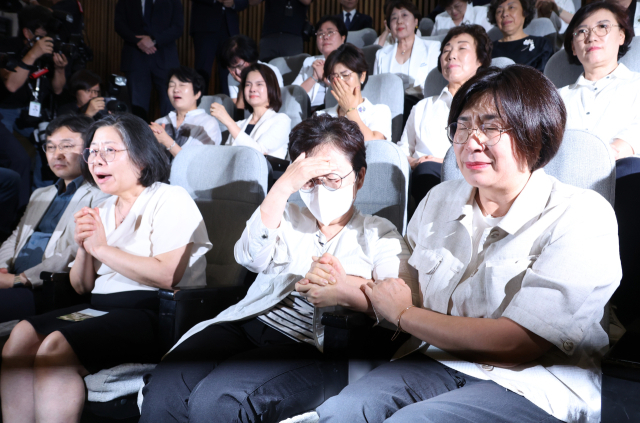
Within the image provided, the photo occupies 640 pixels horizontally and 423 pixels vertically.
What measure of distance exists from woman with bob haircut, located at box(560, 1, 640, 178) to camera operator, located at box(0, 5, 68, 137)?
3752 mm

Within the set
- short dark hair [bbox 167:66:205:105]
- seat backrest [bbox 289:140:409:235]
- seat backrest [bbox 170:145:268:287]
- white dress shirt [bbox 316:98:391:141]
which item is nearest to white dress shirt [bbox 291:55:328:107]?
short dark hair [bbox 167:66:205:105]

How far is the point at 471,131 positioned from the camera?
124cm

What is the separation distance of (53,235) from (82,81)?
2512 millimetres

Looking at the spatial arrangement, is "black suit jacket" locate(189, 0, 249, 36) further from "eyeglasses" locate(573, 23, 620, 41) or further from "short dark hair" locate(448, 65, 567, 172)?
"short dark hair" locate(448, 65, 567, 172)

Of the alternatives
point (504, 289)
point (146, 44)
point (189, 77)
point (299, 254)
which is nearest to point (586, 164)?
point (504, 289)

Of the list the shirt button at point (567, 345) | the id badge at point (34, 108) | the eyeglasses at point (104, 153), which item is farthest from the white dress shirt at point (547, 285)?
the id badge at point (34, 108)

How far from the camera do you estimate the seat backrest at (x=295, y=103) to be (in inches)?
149

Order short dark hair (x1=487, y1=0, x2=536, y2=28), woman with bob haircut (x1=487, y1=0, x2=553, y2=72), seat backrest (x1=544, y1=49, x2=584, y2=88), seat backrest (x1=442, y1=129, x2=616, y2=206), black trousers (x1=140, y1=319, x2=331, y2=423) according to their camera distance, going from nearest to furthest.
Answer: black trousers (x1=140, y1=319, x2=331, y2=423), seat backrest (x1=442, y1=129, x2=616, y2=206), seat backrest (x1=544, y1=49, x2=584, y2=88), woman with bob haircut (x1=487, y1=0, x2=553, y2=72), short dark hair (x1=487, y1=0, x2=536, y2=28)

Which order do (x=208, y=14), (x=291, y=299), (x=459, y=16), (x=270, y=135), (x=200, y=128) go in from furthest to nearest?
(x=208, y=14) → (x=459, y=16) → (x=200, y=128) → (x=270, y=135) → (x=291, y=299)

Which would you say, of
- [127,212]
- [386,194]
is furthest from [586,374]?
[127,212]

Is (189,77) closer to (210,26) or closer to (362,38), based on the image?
(210,26)

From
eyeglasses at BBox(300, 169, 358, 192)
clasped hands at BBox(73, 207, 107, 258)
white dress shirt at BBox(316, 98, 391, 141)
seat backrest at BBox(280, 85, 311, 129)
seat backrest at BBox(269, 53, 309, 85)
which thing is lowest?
clasped hands at BBox(73, 207, 107, 258)

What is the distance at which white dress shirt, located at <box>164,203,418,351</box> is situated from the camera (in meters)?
1.52

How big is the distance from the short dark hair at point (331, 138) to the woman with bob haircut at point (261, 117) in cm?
146
